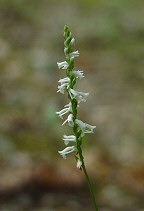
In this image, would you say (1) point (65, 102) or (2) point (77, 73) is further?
(1) point (65, 102)

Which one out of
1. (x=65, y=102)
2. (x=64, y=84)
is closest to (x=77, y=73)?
(x=64, y=84)

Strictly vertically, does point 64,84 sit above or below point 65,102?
below

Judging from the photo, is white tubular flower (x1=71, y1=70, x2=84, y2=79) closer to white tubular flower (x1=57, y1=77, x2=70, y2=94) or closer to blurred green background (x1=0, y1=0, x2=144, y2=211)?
white tubular flower (x1=57, y1=77, x2=70, y2=94)

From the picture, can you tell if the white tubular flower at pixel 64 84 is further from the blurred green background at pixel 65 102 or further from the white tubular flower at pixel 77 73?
the blurred green background at pixel 65 102

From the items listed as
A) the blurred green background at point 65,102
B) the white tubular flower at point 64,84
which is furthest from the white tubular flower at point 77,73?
the blurred green background at point 65,102

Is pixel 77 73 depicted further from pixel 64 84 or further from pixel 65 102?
pixel 65 102

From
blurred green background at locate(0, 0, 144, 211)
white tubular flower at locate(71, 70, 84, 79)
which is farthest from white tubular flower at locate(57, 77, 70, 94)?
blurred green background at locate(0, 0, 144, 211)

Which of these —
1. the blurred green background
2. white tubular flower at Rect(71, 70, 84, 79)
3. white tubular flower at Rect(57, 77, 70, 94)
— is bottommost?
white tubular flower at Rect(57, 77, 70, 94)

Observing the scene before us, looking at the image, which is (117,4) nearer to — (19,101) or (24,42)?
(24,42)
